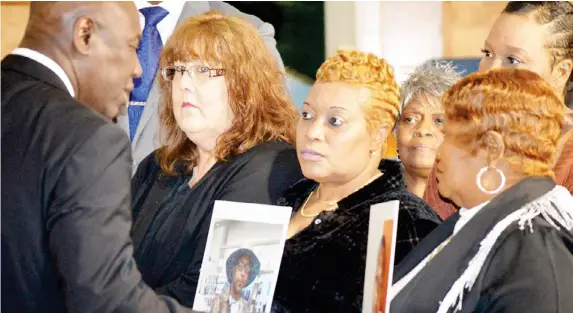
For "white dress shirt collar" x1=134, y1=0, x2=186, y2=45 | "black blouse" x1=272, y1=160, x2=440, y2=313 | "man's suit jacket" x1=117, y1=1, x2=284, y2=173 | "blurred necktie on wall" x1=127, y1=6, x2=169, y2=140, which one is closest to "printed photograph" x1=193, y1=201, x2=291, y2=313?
"black blouse" x1=272, y1=160, x2=440, y2=313

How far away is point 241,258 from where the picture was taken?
7.59 ft

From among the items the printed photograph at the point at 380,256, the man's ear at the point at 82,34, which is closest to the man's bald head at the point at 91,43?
the man's ear at the point at 82,34

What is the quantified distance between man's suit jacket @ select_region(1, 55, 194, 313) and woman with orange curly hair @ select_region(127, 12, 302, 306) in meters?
0.56

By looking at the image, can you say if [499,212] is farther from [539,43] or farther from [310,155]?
[539,43]

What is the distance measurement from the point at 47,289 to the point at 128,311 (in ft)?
0.58

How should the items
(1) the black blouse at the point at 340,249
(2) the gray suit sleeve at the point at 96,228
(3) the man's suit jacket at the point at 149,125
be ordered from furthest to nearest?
(3) the man's suit jacket at the point at 149,125
(1) the black blouse at the point at 340,249
(2) the gray suit sleeve at the point at 96,228

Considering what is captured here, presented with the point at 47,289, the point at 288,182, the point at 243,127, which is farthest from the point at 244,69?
the point at 47,289

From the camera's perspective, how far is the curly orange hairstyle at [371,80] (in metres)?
2.34

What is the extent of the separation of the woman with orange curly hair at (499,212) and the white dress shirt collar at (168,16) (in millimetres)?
1243

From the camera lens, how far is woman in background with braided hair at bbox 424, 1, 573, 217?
2541mm

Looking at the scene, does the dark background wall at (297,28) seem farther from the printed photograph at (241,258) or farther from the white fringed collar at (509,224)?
the white fringed collar at (509,224)

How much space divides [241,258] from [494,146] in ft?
2.26

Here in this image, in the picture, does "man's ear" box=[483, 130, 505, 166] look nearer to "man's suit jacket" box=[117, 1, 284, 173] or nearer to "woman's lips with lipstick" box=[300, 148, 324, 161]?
"woman's lips with lipstick" box=[300, 148, 324, 161]

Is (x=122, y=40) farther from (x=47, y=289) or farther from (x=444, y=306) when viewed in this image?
(x=444, y=306)
